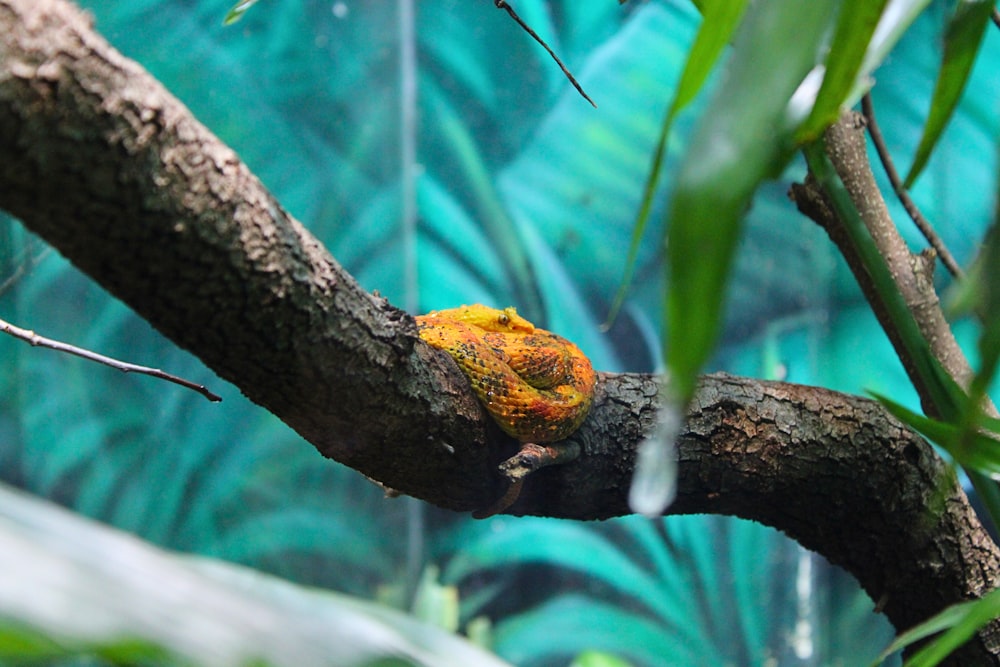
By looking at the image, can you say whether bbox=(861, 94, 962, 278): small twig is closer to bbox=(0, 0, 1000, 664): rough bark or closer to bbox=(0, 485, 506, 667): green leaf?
bbox=(0, 0, 1000, 664): rough bark

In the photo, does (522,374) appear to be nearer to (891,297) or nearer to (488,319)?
(488,319)

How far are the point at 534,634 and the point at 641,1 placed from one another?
2.78m

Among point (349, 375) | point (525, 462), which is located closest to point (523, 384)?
point (525, 462)

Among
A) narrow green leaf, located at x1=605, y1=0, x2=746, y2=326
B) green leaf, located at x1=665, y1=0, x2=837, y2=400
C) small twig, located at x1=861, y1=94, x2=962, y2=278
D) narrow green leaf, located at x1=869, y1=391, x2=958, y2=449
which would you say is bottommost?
green leaf, located at x1=665, y1=0, x2=837, y2=400

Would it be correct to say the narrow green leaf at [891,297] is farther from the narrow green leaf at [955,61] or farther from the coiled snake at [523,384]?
the coiled snake at [523,384]

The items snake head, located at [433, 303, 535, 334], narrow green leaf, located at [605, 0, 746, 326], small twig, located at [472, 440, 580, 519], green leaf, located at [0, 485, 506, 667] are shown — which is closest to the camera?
green leaf, located at [0, 485, 506, 667]

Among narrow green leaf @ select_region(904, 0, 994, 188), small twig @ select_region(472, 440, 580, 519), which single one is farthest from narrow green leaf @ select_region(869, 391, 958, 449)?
small twig @ select_region(472, 440, 580, 519)

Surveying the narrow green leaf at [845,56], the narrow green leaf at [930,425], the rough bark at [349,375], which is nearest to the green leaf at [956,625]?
the rough bark at [349,375]

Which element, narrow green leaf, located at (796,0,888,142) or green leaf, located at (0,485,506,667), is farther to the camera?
narrow green leaf, located at (796,0,888,142)

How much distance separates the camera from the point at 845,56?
63 centimetres

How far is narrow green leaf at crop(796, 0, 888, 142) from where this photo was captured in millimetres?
615

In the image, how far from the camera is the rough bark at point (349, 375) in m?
0.81

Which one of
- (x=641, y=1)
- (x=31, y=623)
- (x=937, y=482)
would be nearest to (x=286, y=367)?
(x=31, y=623)

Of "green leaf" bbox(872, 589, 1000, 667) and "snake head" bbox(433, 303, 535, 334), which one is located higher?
"snake head" bbox(433, 303, 535, 334)
